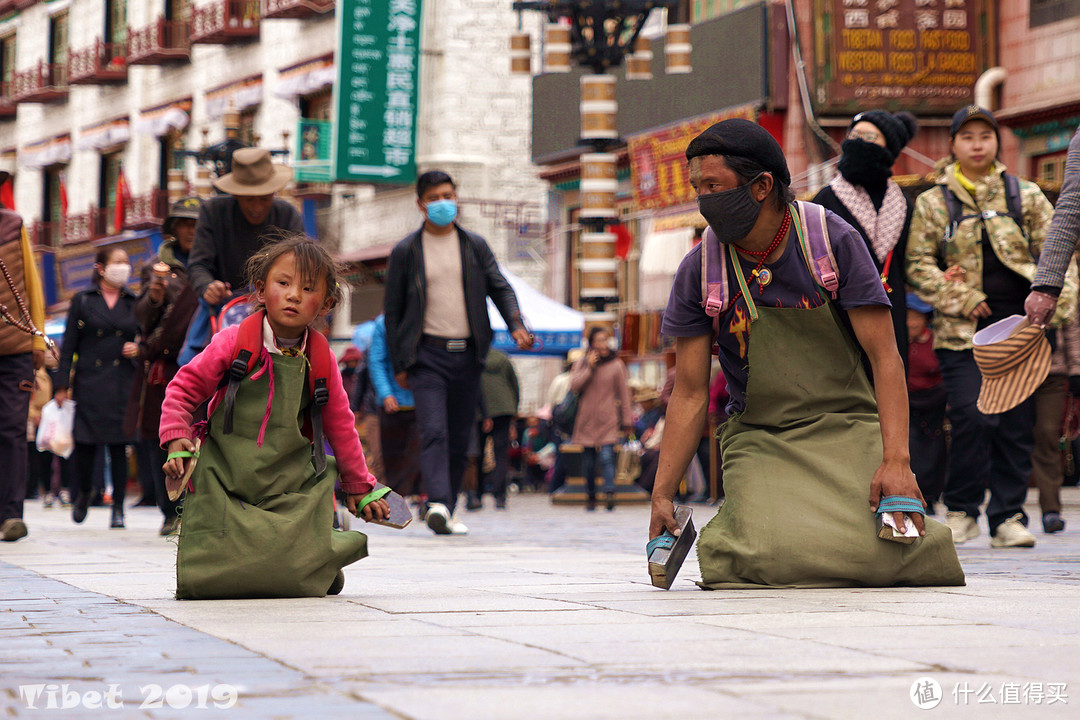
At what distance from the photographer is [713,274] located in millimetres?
5699

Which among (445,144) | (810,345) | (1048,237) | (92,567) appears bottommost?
(92,567)

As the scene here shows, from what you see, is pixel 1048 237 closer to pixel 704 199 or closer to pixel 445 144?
pixel 704 199

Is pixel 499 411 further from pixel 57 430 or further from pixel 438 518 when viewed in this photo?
pixel 438 518

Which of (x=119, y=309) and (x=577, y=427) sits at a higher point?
(x=119, y=309)

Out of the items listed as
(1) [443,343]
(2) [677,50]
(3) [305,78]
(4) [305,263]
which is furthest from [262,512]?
(3) [305,78]

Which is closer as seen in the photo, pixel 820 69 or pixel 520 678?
pixel 520 678

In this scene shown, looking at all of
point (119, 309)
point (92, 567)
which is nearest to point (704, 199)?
point (92, 567)

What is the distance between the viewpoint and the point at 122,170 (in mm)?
41281

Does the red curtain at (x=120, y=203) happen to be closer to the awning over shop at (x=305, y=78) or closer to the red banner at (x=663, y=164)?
the awning over shop at (x=305, y=78)

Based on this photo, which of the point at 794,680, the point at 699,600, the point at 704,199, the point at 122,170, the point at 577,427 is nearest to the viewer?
the point at 794,680

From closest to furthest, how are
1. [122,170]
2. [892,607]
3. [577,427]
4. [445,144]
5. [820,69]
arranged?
[892,607], [577,427], [820,69], [445,144], [122,170]

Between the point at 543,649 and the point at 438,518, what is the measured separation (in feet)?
19.5

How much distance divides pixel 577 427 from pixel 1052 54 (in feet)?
24.3

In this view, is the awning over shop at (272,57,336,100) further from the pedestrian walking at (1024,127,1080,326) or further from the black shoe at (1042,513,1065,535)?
the pedestrian walking at (1024,127,1080,326)
